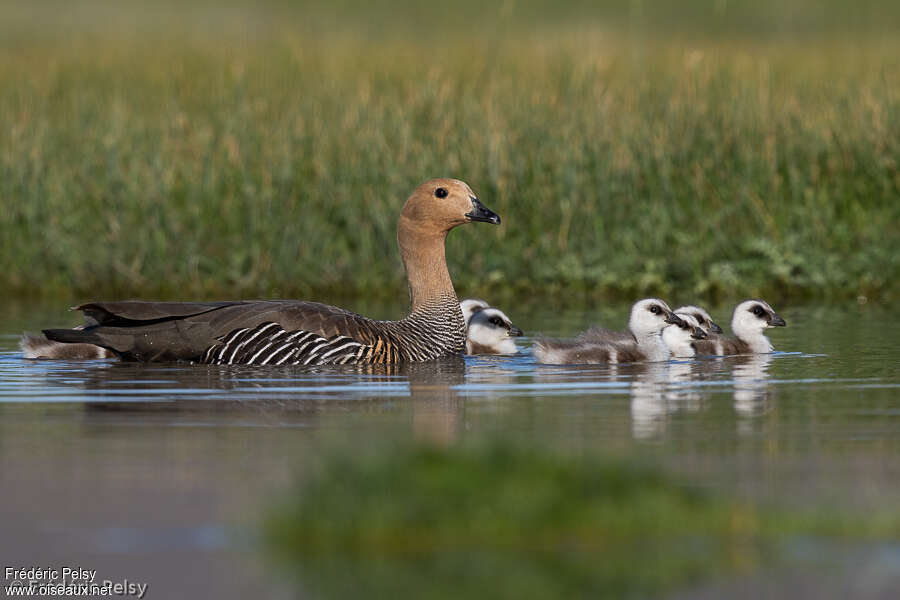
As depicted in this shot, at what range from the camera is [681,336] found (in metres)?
14.5

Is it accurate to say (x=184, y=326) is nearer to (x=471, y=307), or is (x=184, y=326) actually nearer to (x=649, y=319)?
(x=471, y=307)

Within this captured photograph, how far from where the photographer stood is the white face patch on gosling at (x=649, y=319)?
14461 mm

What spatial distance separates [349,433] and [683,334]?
5640mm

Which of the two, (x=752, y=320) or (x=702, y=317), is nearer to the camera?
(x=702, y=317)

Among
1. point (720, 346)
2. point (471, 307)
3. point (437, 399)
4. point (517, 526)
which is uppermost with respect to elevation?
point (471, 307)

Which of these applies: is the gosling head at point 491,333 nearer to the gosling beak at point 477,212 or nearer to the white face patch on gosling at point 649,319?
the gosling beak at point 477,212

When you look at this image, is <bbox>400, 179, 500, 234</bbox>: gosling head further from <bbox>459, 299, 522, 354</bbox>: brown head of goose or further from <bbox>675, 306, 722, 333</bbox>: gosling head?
<bbox>675, 306, 722, 333</bbox>: gosling head

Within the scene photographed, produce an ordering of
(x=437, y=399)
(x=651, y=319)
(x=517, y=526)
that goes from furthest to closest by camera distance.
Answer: (x=651, y=319), (x=437, y=399), (x=517, y=526)

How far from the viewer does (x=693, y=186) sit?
20.2 meters

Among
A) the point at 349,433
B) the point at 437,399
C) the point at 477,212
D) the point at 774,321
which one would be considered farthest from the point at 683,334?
the point at 349,433

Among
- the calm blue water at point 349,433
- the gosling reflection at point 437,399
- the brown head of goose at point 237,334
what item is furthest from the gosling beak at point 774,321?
the brown head of goose at point 237,334

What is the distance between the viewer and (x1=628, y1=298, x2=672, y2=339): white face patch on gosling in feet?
47.4

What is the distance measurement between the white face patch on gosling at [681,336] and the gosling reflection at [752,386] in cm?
45

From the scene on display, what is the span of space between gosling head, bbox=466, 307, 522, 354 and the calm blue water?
0.76 feet
